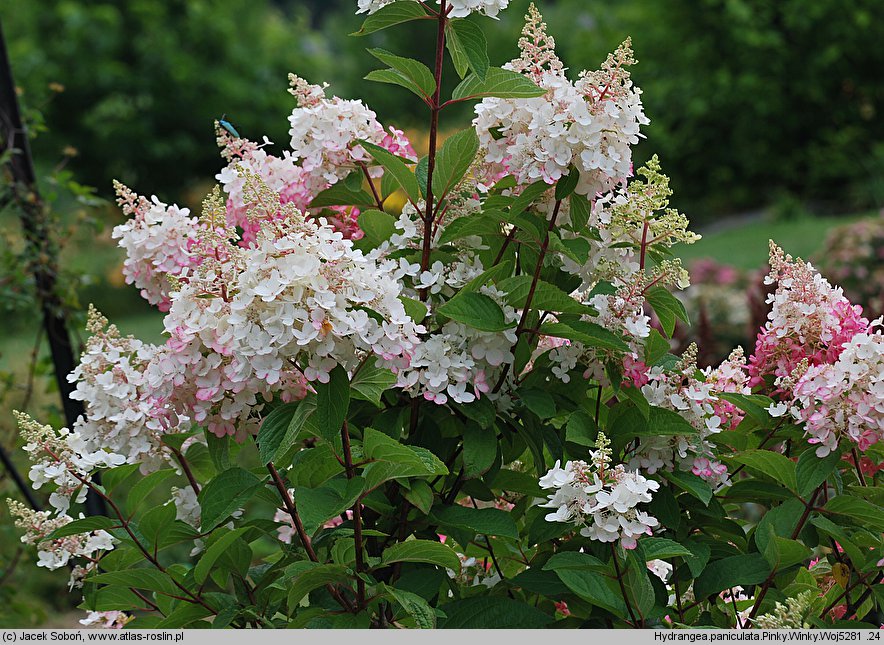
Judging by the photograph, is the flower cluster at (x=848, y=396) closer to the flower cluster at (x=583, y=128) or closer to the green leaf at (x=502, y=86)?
the flower cluster at (x=583, y=128)

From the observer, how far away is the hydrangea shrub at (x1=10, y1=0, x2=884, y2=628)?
1205mm

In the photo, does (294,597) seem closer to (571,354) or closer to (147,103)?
(571,354)

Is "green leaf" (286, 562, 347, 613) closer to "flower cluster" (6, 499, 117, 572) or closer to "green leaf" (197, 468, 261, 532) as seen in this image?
"green leaf" (197, 468, 261, 532)

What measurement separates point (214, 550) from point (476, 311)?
485 mm

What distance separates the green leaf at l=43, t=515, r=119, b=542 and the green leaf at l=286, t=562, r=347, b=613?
1.07ft

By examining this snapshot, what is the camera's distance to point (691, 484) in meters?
1.36

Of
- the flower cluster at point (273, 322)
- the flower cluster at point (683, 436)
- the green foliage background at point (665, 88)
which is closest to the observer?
the flower cluster at point (273, 322)

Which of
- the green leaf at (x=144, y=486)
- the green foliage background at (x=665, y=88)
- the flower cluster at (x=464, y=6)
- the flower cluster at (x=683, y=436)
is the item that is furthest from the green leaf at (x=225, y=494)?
the green foliage background at (x=665, y=88)

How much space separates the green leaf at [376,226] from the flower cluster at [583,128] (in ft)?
0.79

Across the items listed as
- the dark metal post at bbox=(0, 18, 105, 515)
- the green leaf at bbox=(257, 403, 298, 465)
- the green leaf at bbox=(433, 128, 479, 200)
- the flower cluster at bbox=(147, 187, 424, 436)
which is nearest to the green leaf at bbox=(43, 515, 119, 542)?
the flower cluster at bbox=(147, 187, 424, 436)

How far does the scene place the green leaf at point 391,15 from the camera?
4.38 feet

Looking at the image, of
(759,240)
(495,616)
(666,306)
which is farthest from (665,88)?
(495,616)

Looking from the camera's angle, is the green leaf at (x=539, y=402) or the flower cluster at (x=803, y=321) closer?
the green leaf at (x=539, y=402)
